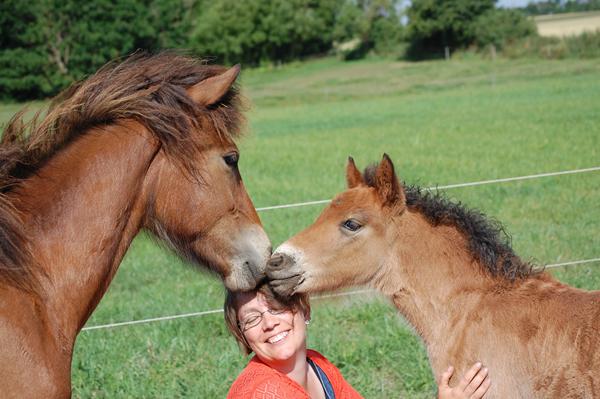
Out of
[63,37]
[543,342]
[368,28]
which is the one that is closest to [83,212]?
[543,342]

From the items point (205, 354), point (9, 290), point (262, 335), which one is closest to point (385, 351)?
point (205, 354)

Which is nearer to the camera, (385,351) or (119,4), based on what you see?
(385,351)

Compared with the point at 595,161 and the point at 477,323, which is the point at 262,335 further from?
the point at 595,161

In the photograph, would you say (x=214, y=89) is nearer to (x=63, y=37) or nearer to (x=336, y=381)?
(x=336, y=381)

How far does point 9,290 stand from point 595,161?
37.9ft

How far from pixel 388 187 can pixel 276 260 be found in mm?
821

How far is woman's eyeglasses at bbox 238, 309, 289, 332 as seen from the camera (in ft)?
10.3

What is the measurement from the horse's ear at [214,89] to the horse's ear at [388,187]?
3.93 ft

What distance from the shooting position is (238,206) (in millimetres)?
3180

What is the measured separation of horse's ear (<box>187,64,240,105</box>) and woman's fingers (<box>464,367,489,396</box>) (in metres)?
1.78

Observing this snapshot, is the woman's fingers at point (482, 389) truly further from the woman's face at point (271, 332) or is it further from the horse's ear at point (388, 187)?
the horse's ear at point (388, 187)

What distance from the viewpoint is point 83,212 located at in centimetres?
294

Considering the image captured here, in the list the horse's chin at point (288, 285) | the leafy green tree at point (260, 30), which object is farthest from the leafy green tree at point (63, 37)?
the horse's chin at point (288, 285)

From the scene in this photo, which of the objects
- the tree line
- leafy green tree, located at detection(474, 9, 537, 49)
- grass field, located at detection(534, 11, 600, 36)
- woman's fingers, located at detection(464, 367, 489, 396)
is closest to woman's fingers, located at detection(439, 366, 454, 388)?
woman's fingers, located at detection(464, 367, 489, 396)
